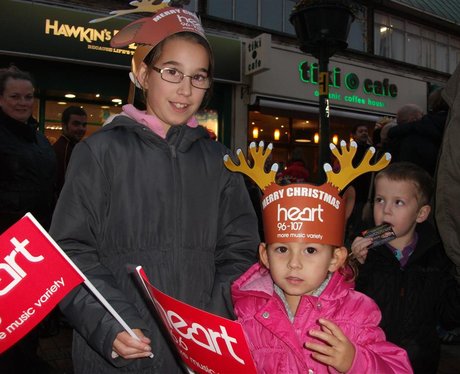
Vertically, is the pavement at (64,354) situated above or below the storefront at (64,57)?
below

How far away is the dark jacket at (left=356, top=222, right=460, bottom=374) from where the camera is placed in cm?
214

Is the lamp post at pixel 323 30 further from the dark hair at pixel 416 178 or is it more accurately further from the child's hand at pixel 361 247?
the child's hand at pixel 361 247

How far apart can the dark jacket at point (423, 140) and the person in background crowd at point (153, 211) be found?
2.02 metres

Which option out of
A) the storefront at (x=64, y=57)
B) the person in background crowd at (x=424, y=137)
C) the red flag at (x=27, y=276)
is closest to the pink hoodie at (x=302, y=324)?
the red flag at (x=27, y=276)

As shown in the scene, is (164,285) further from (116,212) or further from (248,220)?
(248,220)

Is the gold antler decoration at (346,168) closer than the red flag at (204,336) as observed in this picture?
No

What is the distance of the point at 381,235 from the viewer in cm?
217

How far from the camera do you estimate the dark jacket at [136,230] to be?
155 cm

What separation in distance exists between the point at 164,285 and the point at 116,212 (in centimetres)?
31

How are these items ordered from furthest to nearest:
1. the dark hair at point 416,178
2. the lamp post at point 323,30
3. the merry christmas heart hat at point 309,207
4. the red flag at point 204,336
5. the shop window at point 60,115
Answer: the shop window at point 60,115, the lamp post at point 323,30, the dark hair at point 416,178, the merry christmas heart hat at point 309,207, the red flag at point 204,336

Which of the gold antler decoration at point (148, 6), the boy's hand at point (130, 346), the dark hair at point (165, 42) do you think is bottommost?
the boy's hand at point (130, 346)

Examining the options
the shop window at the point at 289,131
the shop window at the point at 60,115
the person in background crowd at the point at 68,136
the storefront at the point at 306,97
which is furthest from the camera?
the shop window at the point at 289,131

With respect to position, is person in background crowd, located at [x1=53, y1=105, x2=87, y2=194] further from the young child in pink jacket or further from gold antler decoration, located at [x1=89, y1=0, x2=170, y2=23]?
the young child in pink jacket

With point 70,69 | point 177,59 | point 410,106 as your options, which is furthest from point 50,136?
point 177,59
